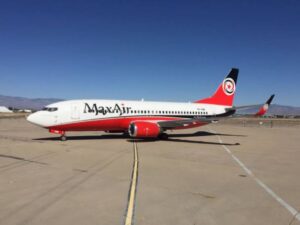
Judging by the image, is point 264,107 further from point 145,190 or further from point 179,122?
point 145,190

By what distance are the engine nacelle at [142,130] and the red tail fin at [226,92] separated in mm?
10927

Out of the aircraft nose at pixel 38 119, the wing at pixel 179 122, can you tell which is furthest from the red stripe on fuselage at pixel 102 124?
the wing at pixel 179 122

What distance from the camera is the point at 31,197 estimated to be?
8367 millimetres

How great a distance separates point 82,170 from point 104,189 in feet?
10.5

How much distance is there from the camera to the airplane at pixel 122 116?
2308 cm

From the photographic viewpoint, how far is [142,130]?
78.7 ft

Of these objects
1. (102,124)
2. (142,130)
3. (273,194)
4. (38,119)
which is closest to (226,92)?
(142,130)

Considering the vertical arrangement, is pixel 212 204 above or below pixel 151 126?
below

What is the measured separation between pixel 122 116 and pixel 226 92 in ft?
48.1

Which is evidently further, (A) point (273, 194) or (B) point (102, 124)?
(B) point (102, 124)

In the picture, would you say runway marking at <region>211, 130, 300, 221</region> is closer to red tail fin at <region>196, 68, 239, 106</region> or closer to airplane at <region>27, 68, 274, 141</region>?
airplane at <region>27, 68, 274, 141</region>

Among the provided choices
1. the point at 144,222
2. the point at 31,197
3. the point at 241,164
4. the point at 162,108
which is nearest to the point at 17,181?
the point at 31,197

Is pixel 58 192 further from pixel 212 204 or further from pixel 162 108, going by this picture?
pixel 162 108

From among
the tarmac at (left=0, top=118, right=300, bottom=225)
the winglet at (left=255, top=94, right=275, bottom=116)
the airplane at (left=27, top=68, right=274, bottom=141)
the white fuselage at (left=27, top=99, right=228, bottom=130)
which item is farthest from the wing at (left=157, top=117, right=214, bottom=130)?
the tarmac at (left=0, top=118, right=300, bottom=225)
